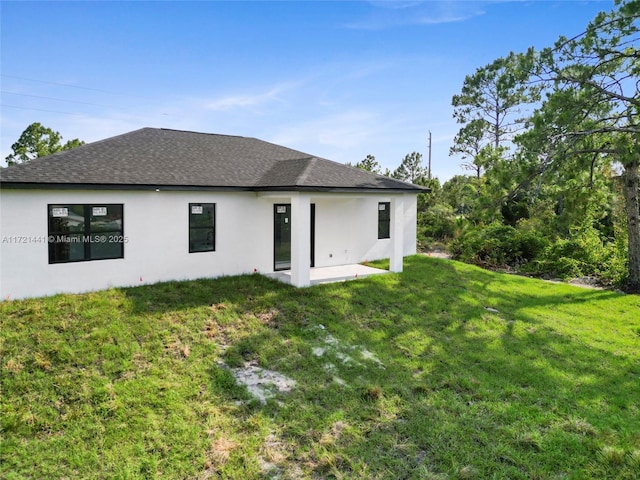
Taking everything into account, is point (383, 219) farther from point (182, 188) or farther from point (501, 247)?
point (182, 188)

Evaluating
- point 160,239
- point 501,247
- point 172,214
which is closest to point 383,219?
point 501,247

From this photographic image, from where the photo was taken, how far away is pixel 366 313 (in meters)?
9.41

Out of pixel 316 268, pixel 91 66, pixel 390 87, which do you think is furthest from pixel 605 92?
pixel 91 66

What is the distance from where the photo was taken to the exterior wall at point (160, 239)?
8.77m

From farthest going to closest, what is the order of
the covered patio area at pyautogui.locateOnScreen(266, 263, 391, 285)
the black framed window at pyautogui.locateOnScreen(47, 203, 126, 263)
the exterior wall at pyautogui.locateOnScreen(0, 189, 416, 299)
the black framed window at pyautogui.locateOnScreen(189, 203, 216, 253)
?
the covered patio area at pyautogui.locateOnScreen(266, 263, 391, 285) < the black framed window at pyautogui.locateOnScreen(189, 203, 216, 253) < the black framed window at pyautogui.locateOnScreen(47, 203, 126, 263) < the exterior wall at pyautogui.locateOnScreen(0, 189, 416, 299)

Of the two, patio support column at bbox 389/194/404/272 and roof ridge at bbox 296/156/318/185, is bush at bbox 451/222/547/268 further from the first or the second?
roof ridge at bbox 296/156/318/185

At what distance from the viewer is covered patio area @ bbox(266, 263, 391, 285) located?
1157 centimetres

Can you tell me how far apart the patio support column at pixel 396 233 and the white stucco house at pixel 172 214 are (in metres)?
0.04

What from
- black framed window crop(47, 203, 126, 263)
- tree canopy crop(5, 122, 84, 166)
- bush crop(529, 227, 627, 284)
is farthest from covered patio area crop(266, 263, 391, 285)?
tree canopy crop(5, 122, 84, 166)

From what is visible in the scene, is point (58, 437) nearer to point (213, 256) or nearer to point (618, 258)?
point (213, 256)

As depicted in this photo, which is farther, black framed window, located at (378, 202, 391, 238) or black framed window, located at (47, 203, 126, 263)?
black framed window, located at (378, 202, 391, 238)

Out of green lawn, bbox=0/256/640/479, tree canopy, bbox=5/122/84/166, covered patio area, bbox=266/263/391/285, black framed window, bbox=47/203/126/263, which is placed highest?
tree canopy, bbox=5/122/84/166

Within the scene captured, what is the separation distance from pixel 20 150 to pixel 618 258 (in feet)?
112

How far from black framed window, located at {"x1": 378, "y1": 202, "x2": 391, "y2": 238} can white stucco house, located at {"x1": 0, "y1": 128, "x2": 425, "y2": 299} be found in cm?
31
